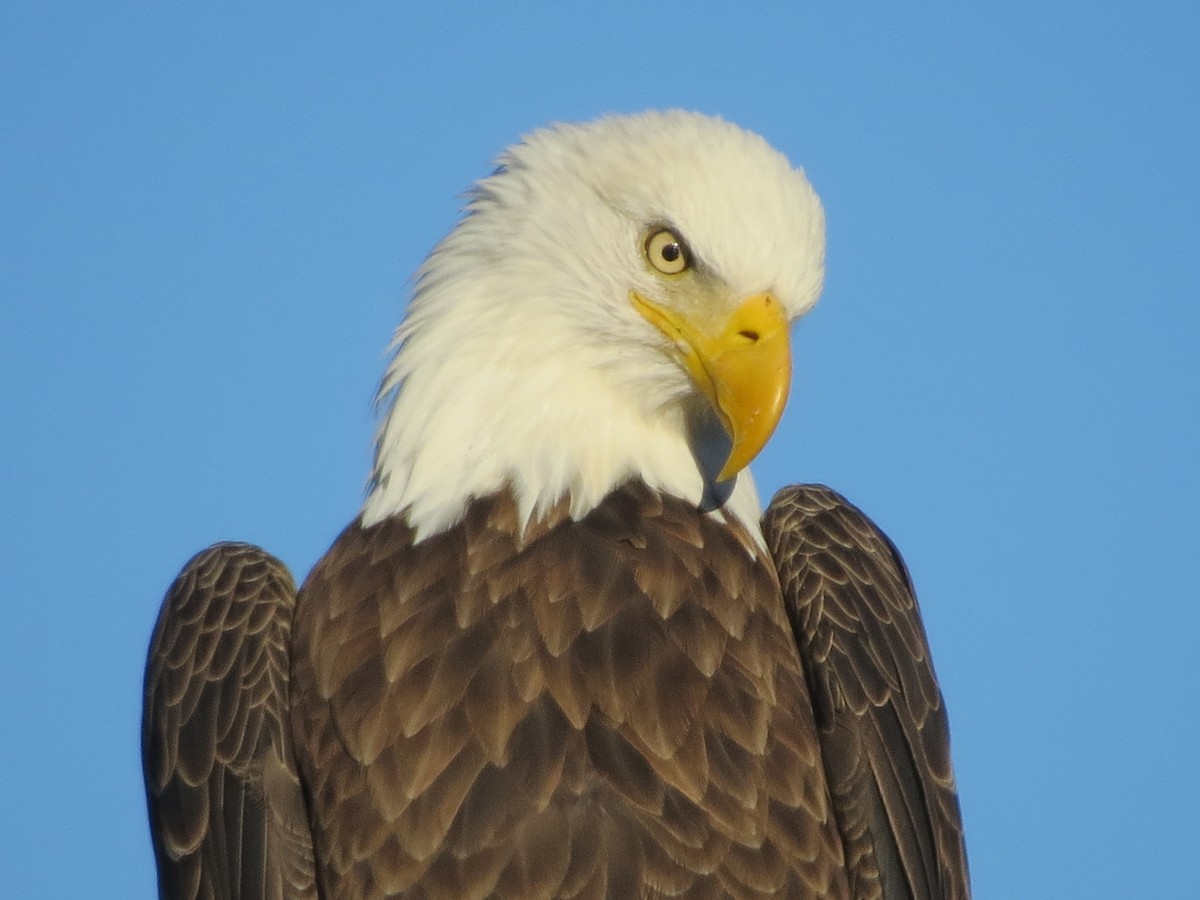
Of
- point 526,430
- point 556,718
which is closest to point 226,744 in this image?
point 556,718

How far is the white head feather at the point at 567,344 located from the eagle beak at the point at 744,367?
0.09m

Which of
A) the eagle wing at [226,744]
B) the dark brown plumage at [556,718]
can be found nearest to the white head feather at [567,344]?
the dark brown plumage at [556,718]

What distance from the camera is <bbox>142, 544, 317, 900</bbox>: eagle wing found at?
155 inches

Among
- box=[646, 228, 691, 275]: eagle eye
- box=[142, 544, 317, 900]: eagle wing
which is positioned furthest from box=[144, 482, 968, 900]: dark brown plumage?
box=[646, 228, 691, 275]: eagle eye

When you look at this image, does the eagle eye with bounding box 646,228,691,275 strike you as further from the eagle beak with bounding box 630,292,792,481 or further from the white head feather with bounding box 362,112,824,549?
the eagle beak with bounding box 630,292,792,481

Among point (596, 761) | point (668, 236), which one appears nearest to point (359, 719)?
point (596, 761)

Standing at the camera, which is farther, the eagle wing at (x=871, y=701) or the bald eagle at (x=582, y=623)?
the eagle wing at (x=871, y=701)

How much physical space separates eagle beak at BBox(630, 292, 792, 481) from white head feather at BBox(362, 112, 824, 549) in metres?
0.09

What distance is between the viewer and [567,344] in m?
4.36

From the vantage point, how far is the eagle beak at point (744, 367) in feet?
13.1

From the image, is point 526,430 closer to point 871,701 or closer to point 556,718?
point 556,718

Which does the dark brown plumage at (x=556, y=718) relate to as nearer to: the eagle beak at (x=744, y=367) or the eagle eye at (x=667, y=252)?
the eagle beak at (x=744, y=367)

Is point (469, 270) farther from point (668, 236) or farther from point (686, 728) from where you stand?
point (686, 728)

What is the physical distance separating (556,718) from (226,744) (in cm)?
88
